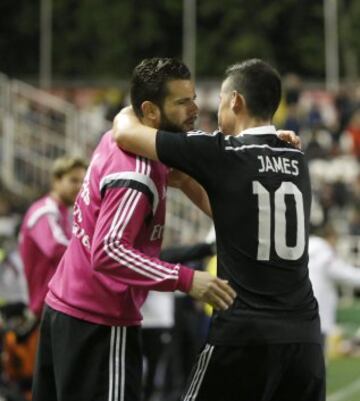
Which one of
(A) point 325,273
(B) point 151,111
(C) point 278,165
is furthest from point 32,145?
(C) point 278,165

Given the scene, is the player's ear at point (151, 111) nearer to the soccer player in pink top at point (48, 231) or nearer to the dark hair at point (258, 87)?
the dark hair at point (258, 87)

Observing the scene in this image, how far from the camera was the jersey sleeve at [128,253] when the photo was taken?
6.62 metres

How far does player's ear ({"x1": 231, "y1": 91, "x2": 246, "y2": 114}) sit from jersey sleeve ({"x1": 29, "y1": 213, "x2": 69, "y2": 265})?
3.95 metres

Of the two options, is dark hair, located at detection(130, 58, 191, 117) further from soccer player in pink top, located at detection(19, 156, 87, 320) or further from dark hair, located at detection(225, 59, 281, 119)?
soccer player in pink top, located at detection(19, 156, 87, 320)

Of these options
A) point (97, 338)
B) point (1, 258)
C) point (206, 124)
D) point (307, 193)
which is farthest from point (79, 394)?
point (206, 124)

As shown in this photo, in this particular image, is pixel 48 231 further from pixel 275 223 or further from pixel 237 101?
pixel 275 223

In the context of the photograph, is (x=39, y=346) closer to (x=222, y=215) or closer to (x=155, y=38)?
(x=222, y=215)

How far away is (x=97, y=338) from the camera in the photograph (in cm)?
708

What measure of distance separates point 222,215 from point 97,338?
2.90ft

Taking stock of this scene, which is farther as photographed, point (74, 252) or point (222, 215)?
point (74, 252)

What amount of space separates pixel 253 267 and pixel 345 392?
28.7 feet

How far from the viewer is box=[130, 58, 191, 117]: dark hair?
22.6ft

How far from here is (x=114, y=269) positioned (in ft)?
21.9

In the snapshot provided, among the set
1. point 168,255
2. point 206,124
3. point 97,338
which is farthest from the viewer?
point 206,124
